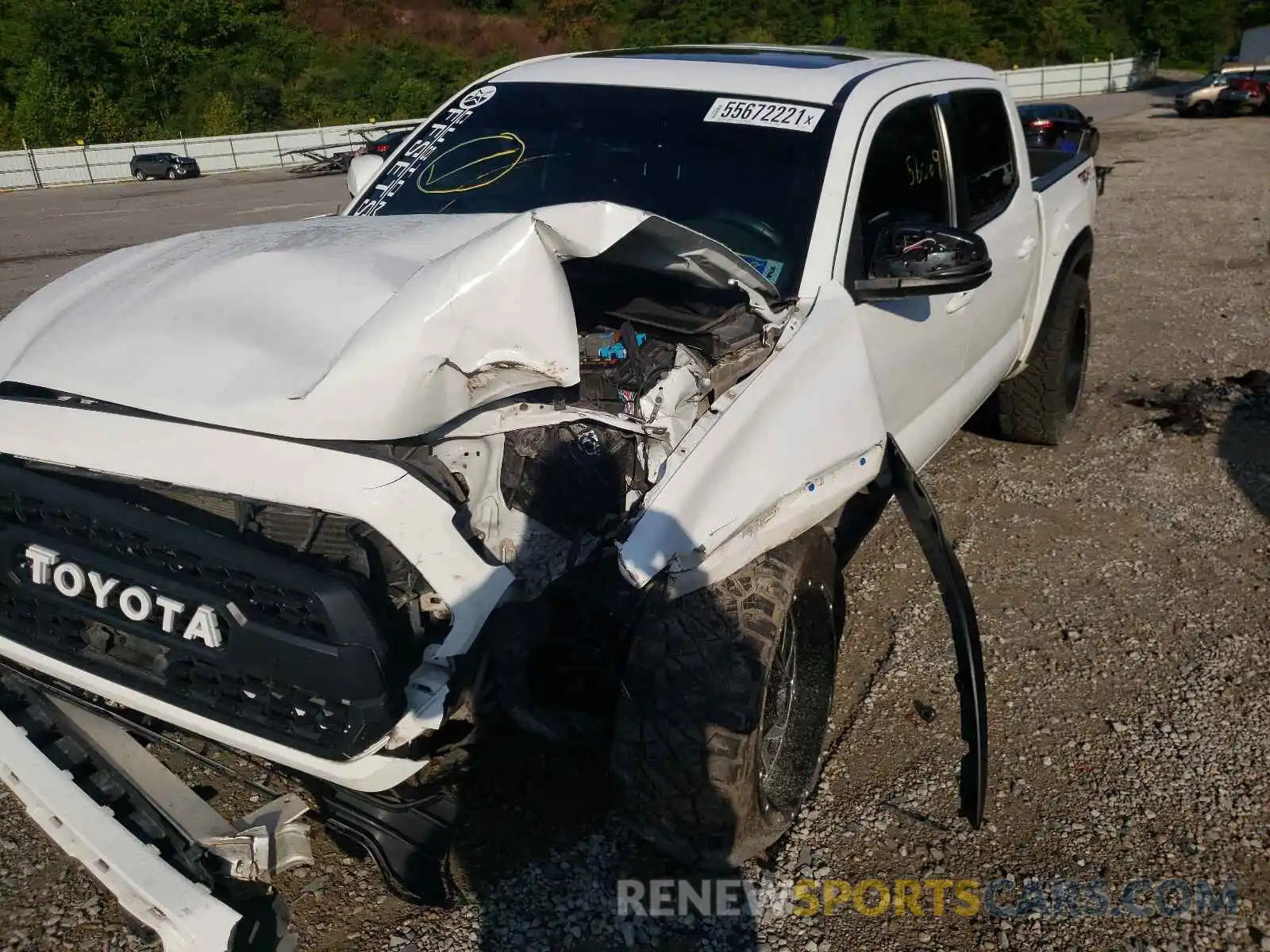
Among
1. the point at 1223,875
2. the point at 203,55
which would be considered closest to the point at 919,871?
the point at 1223,875

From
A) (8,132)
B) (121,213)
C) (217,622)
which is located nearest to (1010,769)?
(217,622)

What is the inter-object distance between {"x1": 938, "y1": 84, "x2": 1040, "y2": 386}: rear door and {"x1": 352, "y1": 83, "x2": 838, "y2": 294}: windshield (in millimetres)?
943

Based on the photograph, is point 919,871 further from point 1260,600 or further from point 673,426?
point 1260,600

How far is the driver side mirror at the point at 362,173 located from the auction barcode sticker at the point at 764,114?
4.48ft

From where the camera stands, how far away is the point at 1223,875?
2.73 meters

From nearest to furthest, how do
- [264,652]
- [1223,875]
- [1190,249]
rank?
[264,652]
[1223,875]
[1190,249]

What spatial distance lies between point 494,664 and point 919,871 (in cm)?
126

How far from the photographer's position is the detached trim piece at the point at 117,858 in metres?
2.08

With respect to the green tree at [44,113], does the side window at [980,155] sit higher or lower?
higher

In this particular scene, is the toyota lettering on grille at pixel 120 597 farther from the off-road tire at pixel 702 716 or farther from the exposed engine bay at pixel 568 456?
the off-road tire at pixel 702 716

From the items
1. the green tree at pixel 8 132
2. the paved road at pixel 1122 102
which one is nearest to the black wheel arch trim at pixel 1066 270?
the paved road at pixel 1122 102

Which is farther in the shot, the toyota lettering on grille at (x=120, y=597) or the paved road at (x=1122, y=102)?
the paved road at (x=1122, y=102)

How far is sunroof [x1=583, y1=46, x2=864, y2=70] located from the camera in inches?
146

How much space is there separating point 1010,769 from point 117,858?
2.37 meters
